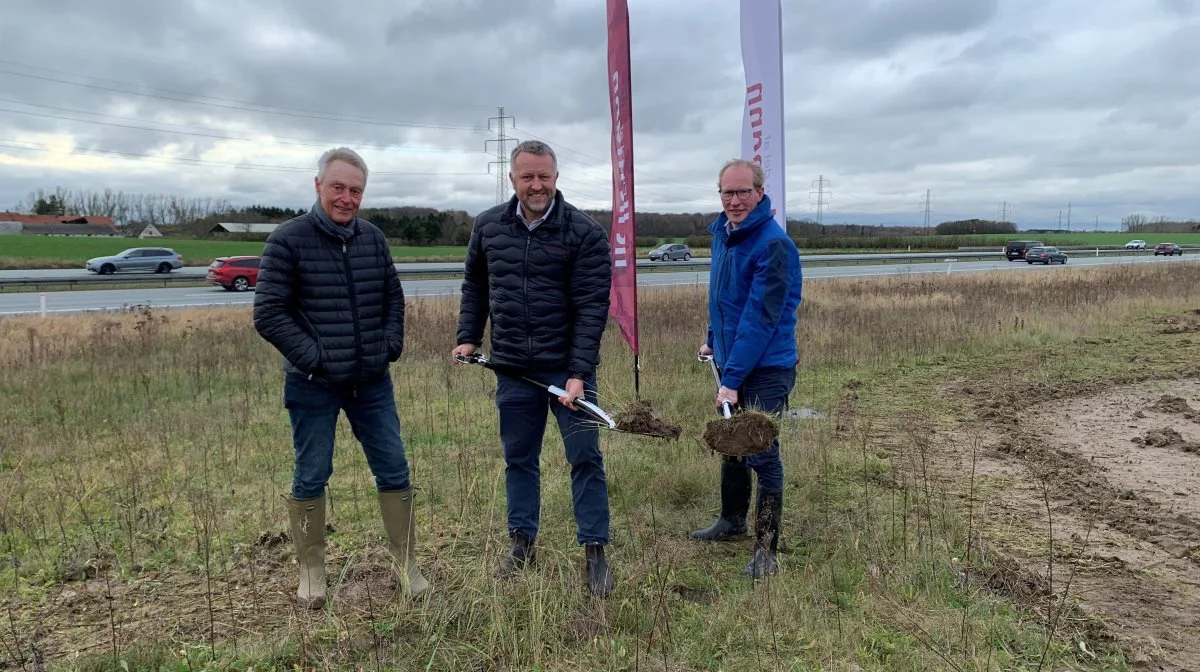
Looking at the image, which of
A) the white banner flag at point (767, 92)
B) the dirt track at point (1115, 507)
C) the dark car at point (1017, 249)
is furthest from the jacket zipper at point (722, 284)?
the dark car at point (1017, 249)

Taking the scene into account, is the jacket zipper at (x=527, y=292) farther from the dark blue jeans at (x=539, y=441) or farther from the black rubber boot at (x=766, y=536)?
the black rubber boot at (x=766, y=536)

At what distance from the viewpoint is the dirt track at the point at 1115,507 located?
305cm

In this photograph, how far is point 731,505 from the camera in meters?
3.92

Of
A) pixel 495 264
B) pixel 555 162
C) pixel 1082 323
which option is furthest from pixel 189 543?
pixel 1082 323

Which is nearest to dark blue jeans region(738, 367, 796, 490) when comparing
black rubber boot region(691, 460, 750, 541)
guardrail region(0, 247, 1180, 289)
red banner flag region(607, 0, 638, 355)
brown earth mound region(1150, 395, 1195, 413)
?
black rubber boot region(691, 460, 750, 541)

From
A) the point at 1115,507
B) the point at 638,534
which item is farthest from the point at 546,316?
the point at 1115,507

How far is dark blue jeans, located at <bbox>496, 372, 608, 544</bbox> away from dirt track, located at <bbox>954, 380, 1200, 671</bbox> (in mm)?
1928

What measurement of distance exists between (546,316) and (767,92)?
4.85 meters

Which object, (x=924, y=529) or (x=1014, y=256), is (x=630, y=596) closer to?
(x=924, y=529)

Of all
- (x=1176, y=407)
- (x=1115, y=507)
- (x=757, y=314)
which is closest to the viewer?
(x=757, y=314)

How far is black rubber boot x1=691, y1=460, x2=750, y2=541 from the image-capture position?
3885 mm

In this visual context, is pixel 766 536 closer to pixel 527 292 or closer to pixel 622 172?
pixel 527 292

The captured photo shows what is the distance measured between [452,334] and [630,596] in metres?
8.24

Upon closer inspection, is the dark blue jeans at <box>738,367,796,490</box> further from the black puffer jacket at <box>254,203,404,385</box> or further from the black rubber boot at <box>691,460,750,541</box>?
the black puffer jacket at <box>254,203,404,385</box>
